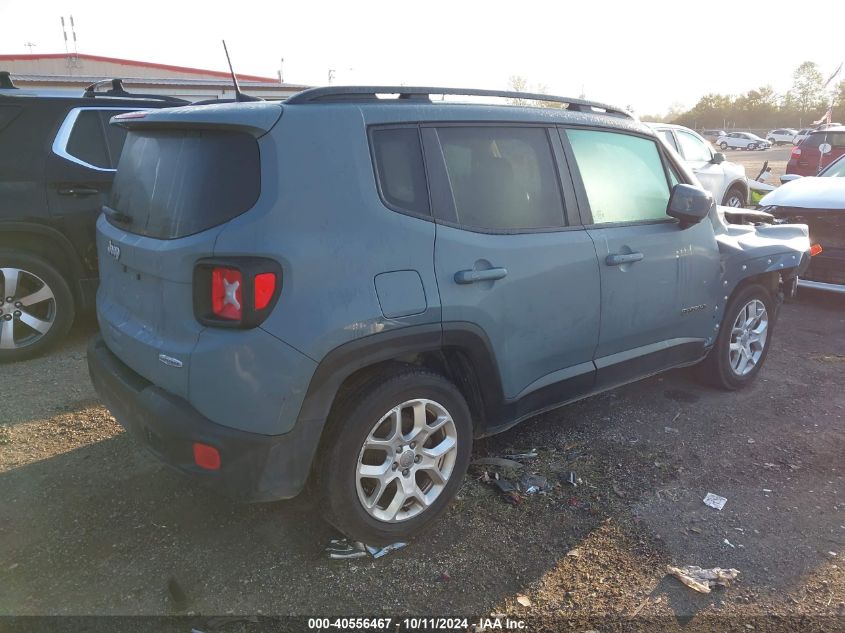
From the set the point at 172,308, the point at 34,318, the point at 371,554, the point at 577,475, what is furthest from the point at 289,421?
the point at 34,318

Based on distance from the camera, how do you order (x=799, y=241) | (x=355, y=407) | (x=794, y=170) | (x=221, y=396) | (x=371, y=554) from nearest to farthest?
1. (x=221, y=396)
2. (x=355, y=407)
3. (x=371, y=554)
4. (x=799, y=241)
5. (x=794, y=170)

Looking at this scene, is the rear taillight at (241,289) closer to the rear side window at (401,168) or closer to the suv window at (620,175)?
the rear side window at (401,168)

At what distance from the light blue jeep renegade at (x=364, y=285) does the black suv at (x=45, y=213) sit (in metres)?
2.15

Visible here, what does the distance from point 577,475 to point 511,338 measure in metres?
0.97

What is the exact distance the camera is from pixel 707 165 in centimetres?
1053

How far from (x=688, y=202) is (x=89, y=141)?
4597mm

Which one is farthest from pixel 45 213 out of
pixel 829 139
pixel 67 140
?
pixel 829 139

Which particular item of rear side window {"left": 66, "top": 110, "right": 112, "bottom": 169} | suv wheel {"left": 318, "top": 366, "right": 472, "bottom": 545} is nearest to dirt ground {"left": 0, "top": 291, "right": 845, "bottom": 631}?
suv wheel {"left": 318, "top": 366, "right": 472, "bottom": 545}

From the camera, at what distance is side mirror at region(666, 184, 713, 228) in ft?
12.2

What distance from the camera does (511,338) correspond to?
3062mm

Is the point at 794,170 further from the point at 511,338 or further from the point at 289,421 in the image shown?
the point at 289,421

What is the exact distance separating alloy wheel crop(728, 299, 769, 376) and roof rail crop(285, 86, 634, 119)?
1935 mm

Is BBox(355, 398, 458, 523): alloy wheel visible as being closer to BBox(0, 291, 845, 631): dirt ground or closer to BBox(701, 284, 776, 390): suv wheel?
BBox(0, 291, 845, 631): dirt ground

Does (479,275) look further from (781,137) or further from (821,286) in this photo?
(781,137)
